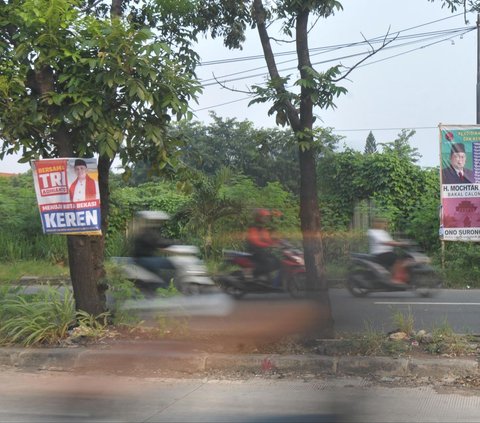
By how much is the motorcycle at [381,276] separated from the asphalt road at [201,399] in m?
1.00

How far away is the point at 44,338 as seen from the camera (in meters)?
5.94

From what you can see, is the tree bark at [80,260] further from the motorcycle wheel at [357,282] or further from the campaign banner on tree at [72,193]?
the motorcycle wheel at [357,282]

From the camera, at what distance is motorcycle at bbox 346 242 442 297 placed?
573 cm

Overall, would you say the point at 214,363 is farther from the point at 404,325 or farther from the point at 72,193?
the point at 72,193

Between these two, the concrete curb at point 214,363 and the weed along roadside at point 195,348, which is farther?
the weed along roadside at point 195,348

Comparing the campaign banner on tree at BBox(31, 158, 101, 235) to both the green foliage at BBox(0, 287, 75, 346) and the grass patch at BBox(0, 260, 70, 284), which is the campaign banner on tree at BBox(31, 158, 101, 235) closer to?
the green foliage at BBox(0, 287, 75, 346)

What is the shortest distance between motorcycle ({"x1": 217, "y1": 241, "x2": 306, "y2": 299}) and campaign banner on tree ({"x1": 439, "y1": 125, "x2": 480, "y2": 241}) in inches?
267

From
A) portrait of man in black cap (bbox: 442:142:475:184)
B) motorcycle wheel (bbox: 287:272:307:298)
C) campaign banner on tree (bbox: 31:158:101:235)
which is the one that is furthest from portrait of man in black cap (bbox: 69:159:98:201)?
portrait of man in black cap (bbox: 442:142:475:184)

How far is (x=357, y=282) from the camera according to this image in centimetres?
565

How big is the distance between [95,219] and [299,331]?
7.87ft

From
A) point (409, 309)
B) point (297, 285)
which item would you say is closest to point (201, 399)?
point (297, 285)

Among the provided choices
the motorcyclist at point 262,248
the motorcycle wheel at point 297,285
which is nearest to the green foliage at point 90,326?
the motorcyclist at point 262,248

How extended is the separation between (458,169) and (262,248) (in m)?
7.29

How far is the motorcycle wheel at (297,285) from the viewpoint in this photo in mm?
4863
